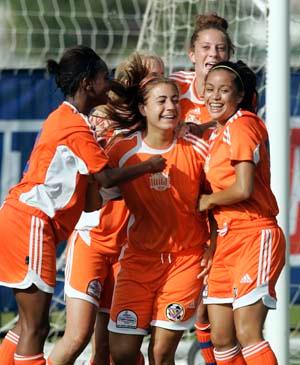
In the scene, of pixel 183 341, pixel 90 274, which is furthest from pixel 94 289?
pixel 183 341

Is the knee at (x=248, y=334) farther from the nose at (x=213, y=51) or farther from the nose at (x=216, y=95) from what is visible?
the nose at (x=213, y=51)

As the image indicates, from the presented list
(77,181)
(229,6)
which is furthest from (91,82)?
(229,6)

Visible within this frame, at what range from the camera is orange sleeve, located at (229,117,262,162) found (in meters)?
5.88

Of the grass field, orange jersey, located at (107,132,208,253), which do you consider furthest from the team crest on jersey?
the grass field

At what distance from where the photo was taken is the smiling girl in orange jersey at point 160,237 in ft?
20.3

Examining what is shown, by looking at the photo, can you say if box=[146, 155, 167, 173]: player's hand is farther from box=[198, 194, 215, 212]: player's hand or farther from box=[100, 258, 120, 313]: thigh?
box=[100, 258, 120, 313]: thigh

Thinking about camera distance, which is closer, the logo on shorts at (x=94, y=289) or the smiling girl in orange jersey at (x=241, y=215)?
the smiling girl in orange jersey at (x=241, y=215)

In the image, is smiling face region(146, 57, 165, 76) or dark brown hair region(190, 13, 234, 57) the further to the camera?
dark brown hair region(190, 13, 234, 57)

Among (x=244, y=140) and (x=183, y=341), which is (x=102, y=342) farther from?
(x=183, y=341)

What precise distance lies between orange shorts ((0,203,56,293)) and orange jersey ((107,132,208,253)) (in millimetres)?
541

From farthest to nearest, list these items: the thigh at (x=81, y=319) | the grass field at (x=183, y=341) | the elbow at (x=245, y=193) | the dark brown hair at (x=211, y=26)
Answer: the grass field at (x=183, y=341) < the dark brown hair at (x=211, y=26) < the thigh at (x=81, y=319) < the elbow at (x=245, y=193)

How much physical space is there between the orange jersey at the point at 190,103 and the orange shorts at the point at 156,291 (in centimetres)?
91

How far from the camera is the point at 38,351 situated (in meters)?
5.95

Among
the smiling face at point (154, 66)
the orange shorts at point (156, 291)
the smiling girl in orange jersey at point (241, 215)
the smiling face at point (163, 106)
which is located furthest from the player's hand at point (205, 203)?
the smiling face at point (154, 66)
